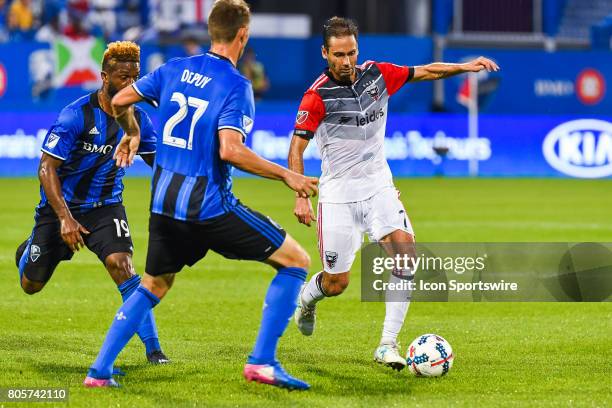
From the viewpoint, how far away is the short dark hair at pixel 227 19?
257 inches

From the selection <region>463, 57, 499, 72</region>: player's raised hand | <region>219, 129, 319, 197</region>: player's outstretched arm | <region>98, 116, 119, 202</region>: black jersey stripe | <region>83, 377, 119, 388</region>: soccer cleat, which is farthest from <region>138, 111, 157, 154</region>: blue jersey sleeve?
<region>463, 57, 499, 72</region>: player's raised hand

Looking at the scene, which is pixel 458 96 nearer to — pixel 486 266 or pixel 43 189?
pixel 486 266

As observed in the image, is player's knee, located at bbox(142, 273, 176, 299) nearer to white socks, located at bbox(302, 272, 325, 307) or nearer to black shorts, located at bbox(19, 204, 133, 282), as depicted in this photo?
black shorts, located at bbox(19, 204, 133, 282)

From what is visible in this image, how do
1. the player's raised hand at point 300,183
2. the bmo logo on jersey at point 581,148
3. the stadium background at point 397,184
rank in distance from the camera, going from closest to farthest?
1. the player's raised hand at point 300,183
2. the stadium background at point 397,184
3. the bmo logo on jersey at point 581,148

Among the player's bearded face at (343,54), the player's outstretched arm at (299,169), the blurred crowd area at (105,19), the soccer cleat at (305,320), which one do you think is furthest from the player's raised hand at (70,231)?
the blurred crowd area at (105,19)

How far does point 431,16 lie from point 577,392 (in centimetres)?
2943

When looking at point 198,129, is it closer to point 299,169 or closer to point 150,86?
point 150,86

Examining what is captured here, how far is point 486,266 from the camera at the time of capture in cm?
1280

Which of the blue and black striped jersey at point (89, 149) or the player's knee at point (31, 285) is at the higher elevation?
the blue and black striped jersey at point (89, 149)

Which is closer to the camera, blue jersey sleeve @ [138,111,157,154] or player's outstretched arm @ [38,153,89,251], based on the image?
player's outstretched arm @ [38,153,89,251]

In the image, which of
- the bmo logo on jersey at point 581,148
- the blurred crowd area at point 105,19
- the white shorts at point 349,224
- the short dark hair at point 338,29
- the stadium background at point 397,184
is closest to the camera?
the stadium background at point 397,184

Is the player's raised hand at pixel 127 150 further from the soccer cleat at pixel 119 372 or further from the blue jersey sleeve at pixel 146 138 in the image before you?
the soccer cleat at pixel 119 372

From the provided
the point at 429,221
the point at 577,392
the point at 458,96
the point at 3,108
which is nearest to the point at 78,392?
the point at 577,392

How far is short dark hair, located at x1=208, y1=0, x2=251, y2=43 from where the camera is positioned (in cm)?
654
